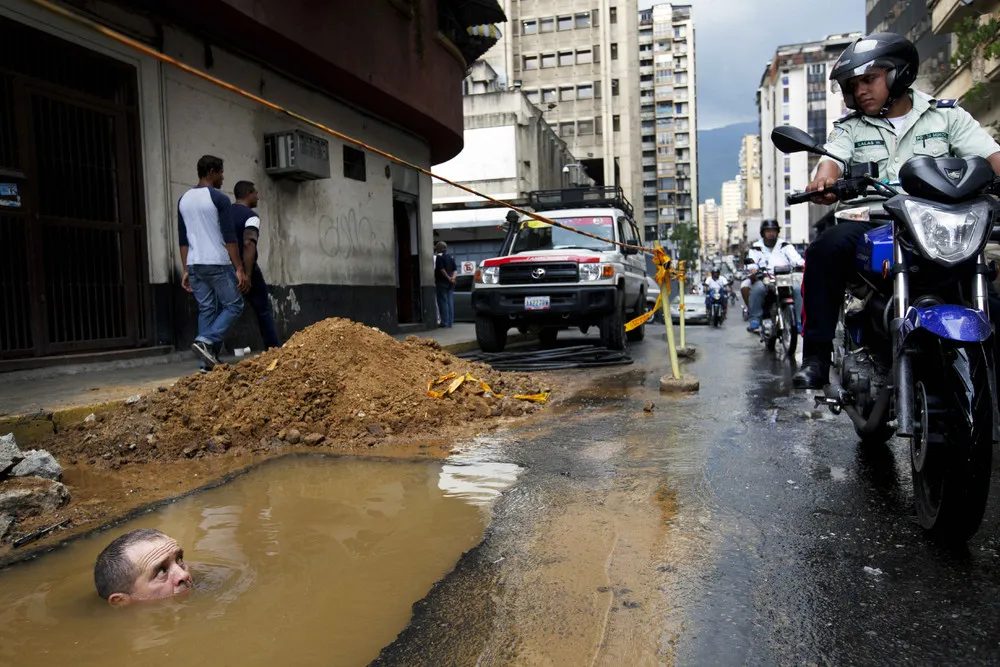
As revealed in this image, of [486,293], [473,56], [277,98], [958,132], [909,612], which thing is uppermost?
[473,56]

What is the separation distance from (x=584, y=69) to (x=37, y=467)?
6638 centimetres

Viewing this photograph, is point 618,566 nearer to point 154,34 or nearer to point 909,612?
point 909,612

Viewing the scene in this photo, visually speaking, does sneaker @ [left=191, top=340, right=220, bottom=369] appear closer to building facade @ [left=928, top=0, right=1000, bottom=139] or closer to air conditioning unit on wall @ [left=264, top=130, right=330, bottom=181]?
air conditioning unit on wall @ [left=264, top=130, right=330, bottom=181]

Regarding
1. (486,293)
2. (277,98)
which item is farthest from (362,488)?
(277,98)

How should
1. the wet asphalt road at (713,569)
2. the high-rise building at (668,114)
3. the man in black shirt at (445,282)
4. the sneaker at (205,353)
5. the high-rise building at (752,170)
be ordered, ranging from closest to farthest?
the wet asphalt road at (713,569), the sneaker at (205,353), the man in black shirt at (445,282), the high-rise building at (668,114), the high-rise building at (752,170)

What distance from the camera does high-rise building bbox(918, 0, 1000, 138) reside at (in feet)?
63.4

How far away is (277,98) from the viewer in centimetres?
1070

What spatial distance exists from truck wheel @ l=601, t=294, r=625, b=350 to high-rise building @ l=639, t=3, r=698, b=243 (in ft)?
349

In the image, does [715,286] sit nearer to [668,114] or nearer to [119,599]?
[119,599]

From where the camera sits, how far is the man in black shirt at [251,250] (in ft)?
22.8

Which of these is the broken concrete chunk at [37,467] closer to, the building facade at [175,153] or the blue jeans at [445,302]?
the building facade at [175,153]

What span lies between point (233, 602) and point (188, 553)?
A: 0.58m

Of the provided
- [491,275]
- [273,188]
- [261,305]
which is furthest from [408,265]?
[261,305]

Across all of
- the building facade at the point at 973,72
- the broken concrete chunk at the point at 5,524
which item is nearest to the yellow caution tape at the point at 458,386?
the broken concrete chunk at the point at 5,524
